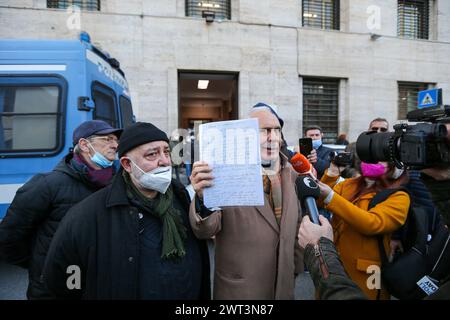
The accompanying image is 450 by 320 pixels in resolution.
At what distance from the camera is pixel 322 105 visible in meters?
10.9

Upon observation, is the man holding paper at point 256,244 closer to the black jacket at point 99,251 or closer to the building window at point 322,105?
the black jacket at point 99,251

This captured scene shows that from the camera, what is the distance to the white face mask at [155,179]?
5.61 ft

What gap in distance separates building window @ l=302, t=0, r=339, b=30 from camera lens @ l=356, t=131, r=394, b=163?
10304mm

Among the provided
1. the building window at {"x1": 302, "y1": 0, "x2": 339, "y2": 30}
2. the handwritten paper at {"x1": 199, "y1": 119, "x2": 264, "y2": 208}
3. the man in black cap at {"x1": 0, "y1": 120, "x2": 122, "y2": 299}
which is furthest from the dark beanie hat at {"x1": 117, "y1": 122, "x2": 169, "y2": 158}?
the building window at {"x1": 302, "y1": 0, "x2": 339, "y2": 30}

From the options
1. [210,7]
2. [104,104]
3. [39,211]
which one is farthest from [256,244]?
[210,7]

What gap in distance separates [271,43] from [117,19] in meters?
4.68

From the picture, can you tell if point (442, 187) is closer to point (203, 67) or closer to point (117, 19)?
point (203, 67)

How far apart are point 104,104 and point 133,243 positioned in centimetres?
375

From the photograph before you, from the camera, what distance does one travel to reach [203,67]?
9383mm

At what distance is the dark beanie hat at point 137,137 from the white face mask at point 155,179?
10cm

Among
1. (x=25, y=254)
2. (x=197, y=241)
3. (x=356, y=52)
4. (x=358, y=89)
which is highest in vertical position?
(x=356, y=52)
